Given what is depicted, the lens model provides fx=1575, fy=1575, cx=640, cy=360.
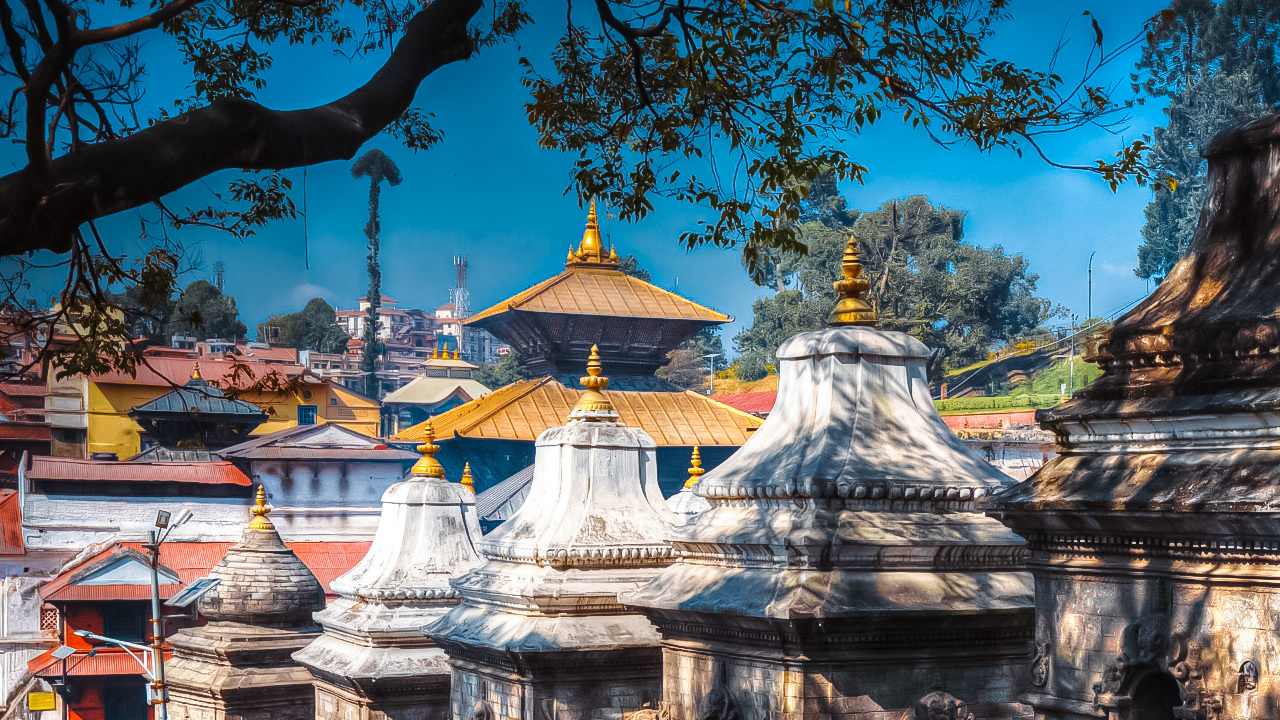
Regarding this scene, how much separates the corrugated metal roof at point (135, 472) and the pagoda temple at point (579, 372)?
487cm

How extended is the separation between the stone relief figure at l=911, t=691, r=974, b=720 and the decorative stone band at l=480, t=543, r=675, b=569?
352 cm

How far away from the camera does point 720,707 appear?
416 inches

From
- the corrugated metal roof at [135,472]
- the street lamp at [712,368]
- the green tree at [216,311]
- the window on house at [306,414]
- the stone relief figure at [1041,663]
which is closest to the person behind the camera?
the stone relief figure at [1041,663]

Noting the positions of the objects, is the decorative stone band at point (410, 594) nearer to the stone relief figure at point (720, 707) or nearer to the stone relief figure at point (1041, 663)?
the stone relief figure at point (720, 707)

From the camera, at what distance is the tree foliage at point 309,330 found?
7375cm

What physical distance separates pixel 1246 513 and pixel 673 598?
4973mm

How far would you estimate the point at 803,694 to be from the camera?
10.0 metres

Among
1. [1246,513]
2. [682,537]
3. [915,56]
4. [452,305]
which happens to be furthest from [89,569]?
[452,305]

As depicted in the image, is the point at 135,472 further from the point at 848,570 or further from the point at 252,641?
the point at 848,570

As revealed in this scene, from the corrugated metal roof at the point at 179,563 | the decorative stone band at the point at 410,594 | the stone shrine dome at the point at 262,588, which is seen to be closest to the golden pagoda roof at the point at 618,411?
the corrugated metal roof at the point at 179,563

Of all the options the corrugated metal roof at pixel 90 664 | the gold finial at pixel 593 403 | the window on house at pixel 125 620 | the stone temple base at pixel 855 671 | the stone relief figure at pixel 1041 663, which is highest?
the gold finial at pixel 593 403

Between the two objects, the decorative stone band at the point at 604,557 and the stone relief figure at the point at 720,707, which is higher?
the decorative stone band at the point at 604,557

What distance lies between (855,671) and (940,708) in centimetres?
59

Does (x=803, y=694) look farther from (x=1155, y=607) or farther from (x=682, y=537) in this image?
(x=1155, y=607)
